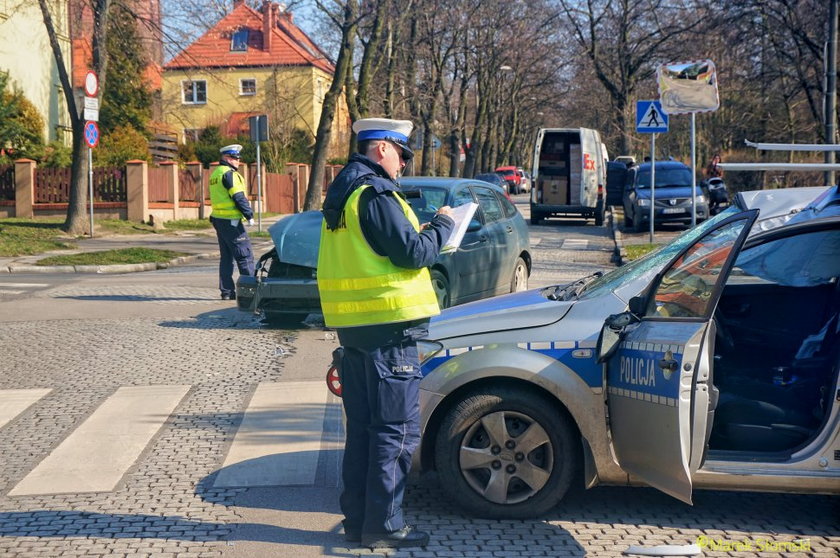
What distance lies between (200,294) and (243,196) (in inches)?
84.2

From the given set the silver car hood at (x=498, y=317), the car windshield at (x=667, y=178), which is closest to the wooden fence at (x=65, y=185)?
the car windshield at (x=667, y=178)

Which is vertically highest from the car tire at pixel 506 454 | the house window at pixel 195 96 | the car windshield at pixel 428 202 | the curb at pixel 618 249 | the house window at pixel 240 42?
the house window at pixel 240 42

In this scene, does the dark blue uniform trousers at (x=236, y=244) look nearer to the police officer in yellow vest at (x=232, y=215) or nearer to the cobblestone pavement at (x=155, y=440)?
the police officer in yellow vest at (x=232, y=215)

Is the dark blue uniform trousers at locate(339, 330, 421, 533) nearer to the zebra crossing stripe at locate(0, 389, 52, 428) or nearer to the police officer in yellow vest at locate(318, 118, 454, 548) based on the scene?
the police officer in yellow vest at locate(318, 118, 454, 548)

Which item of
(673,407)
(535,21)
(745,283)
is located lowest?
(673,407)

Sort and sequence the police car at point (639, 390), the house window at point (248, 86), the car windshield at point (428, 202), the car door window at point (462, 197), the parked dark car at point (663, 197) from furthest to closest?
the house window at point (248, 86), the parked dark car at point (663, 197), the car door window at point (462, 197), the car windshield at point (428, 202), the police car at point (639, 390)

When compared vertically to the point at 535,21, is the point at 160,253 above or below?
below

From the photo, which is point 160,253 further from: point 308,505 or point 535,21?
point 535,21

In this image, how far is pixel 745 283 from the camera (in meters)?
5.71

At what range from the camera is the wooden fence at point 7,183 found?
2864cm

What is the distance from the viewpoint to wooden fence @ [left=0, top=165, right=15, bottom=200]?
2864 centimetres

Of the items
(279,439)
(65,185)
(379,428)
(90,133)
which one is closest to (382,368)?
(379,428)

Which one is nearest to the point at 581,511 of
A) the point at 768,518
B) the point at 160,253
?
the point at 768,518

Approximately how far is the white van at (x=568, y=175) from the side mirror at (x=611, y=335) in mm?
25167
